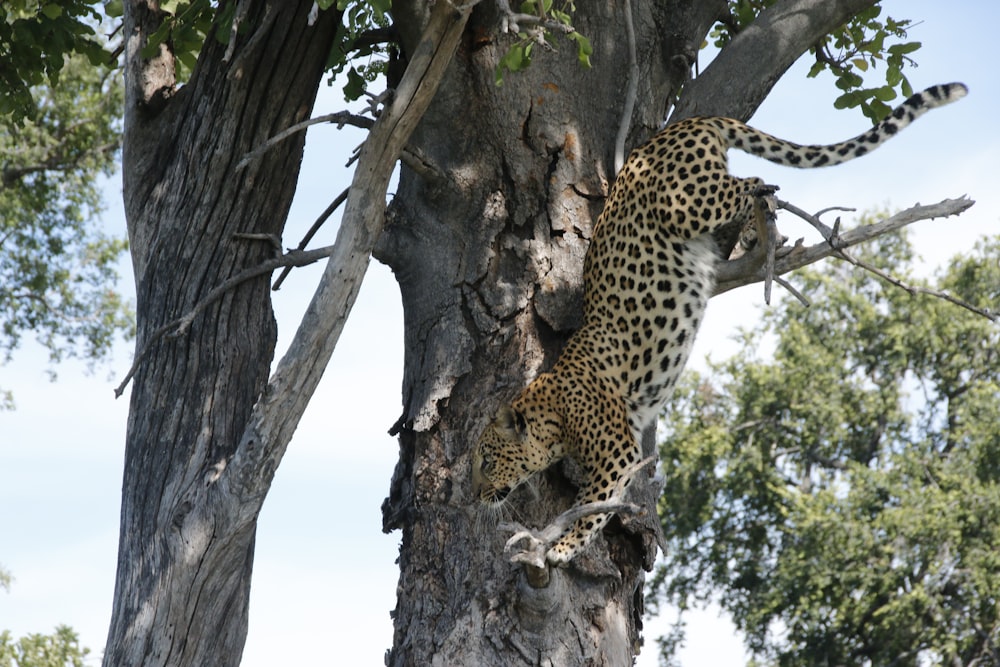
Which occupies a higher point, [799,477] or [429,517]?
[799,477]

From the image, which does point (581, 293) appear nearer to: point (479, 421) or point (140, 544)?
point (479, 421)

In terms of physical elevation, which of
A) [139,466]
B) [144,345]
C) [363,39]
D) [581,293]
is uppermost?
[363,39]

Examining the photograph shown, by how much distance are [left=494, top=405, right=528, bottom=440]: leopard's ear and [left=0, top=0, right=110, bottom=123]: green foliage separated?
3.79 meters

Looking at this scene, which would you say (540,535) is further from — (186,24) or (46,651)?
(46,651)

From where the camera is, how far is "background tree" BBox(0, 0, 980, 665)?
5.59 m

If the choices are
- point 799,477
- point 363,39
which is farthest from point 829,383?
point 363,39

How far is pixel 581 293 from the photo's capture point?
21.2 feet

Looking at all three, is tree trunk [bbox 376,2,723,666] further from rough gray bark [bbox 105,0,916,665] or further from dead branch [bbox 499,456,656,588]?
dead branch [bbox 499,456,656,588]

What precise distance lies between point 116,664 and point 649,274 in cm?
350

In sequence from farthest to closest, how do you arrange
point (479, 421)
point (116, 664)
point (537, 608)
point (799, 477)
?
point (799, 477) → point (479, 421) → point (116, 664) → point (537, 608)

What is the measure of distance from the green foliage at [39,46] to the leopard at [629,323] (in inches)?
150

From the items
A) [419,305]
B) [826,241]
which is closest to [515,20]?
[419,305]

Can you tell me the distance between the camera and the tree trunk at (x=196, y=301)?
5.84 m

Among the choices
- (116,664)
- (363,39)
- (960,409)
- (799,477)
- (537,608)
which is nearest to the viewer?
(537,608)
